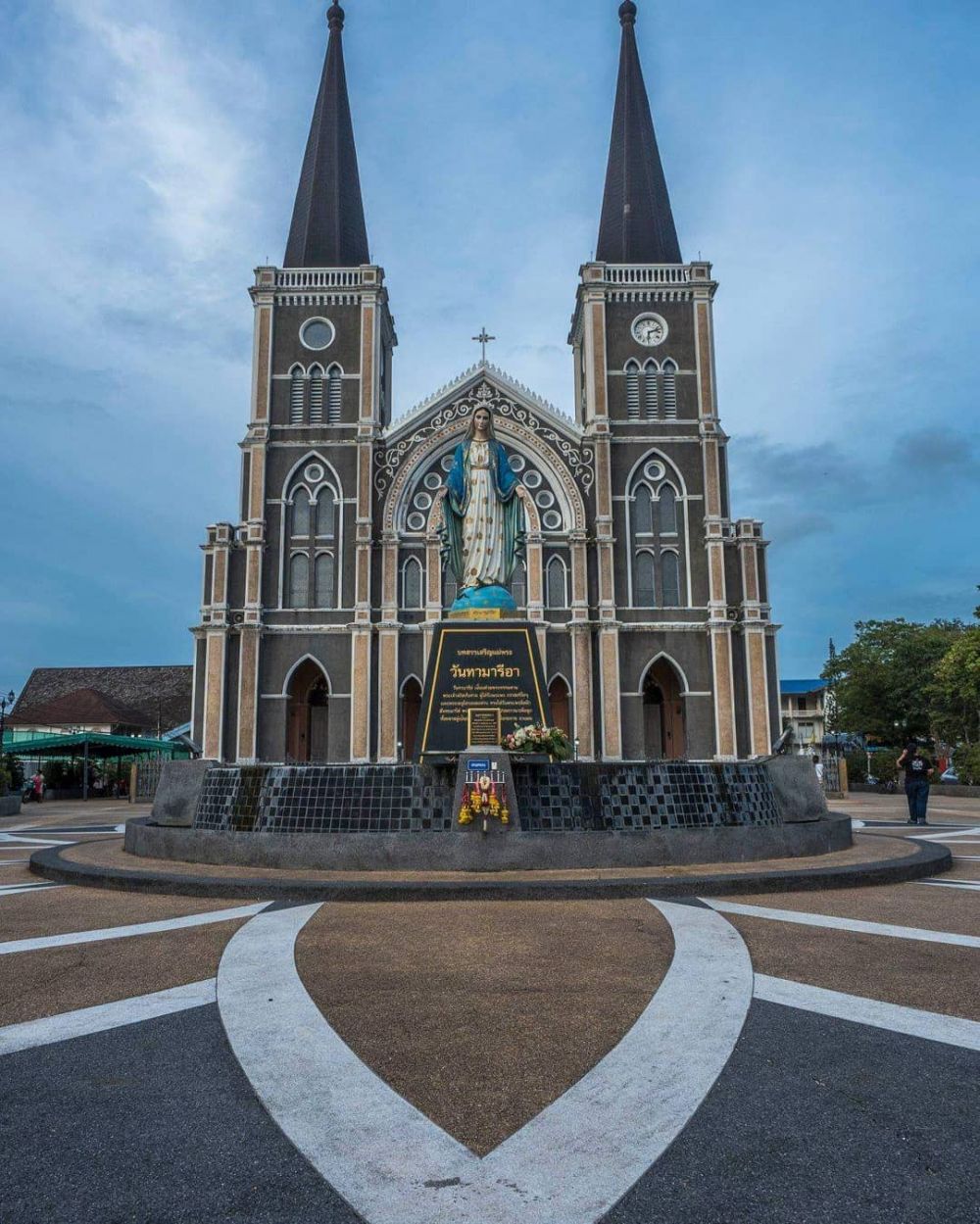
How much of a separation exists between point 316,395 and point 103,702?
25374mm

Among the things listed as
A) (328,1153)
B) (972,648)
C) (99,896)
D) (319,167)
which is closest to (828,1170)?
(328,1153)

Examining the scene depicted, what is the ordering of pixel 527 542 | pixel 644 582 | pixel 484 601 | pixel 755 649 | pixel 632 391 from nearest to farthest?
pixel 484 601 → pixel 755 649 → pixel 527 542 → pixel 644 582 → pixel 632 391

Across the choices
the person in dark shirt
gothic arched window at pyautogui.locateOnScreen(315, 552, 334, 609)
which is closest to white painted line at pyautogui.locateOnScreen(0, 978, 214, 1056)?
the person in dark shirt

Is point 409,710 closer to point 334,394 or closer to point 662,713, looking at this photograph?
point 662,713

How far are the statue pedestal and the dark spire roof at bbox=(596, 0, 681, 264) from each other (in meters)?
34.6

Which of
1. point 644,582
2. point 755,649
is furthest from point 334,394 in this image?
point 755,649

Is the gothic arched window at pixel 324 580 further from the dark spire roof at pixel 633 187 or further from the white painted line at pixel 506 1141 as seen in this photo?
the white painted line at pixel 506 1141

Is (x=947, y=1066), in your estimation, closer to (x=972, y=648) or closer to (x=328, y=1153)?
(x=328, y=1153)

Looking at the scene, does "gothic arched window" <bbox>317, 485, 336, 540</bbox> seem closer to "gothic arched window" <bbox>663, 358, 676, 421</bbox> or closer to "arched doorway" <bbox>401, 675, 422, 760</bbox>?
"arched doorway" <bbox>401, 675, 422, 760</bbox>

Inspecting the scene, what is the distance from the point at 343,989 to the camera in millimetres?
4496

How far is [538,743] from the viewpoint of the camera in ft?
31.6

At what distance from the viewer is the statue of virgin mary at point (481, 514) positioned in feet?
44.6

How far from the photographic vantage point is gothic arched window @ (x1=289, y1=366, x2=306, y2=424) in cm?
3950

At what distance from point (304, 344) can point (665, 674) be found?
2212cm
